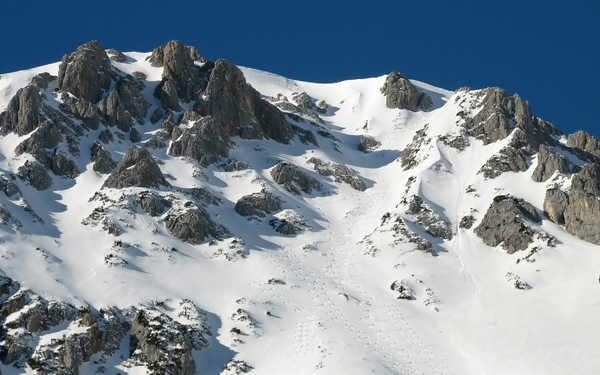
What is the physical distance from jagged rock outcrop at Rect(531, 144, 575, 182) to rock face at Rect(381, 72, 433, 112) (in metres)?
47.1

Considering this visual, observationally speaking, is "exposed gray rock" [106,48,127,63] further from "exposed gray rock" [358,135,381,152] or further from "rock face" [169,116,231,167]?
"exposed gray rock" [358,135,381,152]

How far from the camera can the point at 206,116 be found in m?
112

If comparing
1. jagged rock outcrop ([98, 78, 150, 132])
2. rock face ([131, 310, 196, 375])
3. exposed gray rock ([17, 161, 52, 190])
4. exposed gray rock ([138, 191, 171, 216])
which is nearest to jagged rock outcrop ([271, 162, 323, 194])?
exposed gray rock ([138, 191, 171, 216])

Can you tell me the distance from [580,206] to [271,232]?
38.5m

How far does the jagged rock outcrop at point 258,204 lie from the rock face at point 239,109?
22.5 m

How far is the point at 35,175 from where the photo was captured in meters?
92.1

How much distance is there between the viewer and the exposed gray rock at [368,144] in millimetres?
125375

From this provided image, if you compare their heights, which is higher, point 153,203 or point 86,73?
point 86,73

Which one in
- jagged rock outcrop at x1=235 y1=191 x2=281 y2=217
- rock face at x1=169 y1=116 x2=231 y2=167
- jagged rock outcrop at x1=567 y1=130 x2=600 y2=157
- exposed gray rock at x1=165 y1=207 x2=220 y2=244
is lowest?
exposed gray rock at x1=165 y1=207 x2=220 y2=244

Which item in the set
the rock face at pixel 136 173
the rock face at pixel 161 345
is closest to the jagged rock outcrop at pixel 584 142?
the rock face at pixel 136 173

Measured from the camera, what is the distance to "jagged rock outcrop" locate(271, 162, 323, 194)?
10262cm

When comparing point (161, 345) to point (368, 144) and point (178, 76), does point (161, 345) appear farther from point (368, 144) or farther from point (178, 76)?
point (368, 144)

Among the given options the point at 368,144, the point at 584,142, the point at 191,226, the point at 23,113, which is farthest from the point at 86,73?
the point at 584,142

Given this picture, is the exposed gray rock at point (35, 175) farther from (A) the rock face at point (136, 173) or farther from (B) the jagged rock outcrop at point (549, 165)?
(B) the jagged rock outcrop at point (549, 165)
